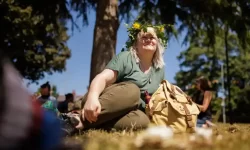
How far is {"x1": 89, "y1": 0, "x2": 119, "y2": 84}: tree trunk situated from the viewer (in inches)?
294

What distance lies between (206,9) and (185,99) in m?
5.75

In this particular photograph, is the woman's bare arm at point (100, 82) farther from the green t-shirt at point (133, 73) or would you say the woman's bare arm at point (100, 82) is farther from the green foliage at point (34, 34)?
the green foliage at point (34, 34)

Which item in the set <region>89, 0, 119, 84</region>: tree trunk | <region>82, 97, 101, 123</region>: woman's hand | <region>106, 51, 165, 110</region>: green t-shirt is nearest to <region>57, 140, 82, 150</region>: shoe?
<region>82, 97, 101, 123</region>: woman's hand

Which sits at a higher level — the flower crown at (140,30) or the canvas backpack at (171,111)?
the flower crown at (140,30)

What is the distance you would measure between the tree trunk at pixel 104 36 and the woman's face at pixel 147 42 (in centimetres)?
389

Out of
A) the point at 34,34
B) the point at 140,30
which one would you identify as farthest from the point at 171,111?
the point at 34,34

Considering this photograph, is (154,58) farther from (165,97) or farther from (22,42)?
(22,42)

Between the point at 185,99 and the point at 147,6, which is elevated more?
the point at 147,6

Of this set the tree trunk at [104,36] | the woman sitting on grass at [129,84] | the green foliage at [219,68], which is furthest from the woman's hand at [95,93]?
the green foliage at [219,68]

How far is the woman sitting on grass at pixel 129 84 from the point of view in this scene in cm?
300

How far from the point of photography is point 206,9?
869 centimetres

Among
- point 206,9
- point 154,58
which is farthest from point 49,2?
point 154,58

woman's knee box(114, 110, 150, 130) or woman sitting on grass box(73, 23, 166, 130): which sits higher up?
woman sitting on grass box(73, 23, 166, 130)

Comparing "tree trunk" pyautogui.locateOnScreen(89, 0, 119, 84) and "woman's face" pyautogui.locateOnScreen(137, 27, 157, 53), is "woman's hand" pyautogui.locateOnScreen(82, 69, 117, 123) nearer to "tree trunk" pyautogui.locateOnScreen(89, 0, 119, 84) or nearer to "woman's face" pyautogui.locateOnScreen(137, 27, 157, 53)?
"woman's face" pyautogui.locateOnScreen(137, 27, 157, 53)
